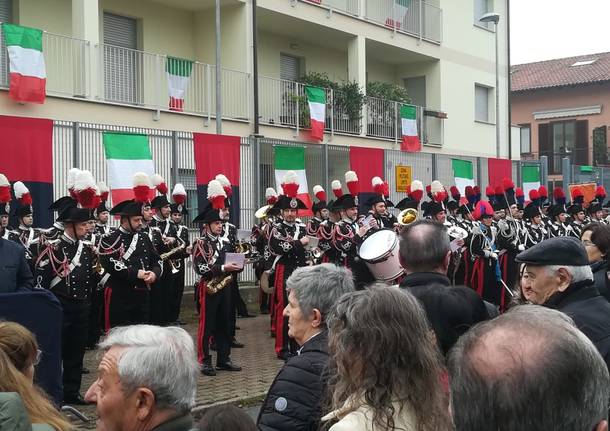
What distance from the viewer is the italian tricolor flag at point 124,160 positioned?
12609 millimetres

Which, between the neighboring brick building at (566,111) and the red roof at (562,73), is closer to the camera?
the neighboring brick building at (566,111)

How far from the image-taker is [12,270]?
6.83 m

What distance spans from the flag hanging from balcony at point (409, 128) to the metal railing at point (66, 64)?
33.8ft

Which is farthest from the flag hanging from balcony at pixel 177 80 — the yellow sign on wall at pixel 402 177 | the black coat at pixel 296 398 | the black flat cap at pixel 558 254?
the black coat at pixel 296 398

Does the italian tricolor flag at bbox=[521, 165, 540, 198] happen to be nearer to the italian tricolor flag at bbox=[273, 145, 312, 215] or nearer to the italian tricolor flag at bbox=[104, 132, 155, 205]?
the italian tricolor flag at bbox=[273, 145, 312, 215]

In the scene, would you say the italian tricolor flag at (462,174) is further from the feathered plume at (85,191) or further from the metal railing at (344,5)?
the feathered plume at (85,191)

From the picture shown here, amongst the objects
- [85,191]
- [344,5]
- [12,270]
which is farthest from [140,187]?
[344,5]

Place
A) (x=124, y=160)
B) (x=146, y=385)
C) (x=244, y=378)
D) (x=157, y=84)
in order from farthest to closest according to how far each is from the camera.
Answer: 1. (x=157, y=84)
2. (x=124, y=160)
3. (x=244, y=378)
4. (x=146, y=385)

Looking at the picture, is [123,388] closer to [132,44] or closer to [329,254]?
[329,254]

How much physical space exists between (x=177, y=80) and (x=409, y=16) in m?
10.1

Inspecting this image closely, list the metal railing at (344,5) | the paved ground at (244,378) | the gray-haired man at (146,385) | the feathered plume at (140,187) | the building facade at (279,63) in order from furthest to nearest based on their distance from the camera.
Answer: the metal railing at (344,5) → the building facade at (279,63) → the feathered plume at (140,187) → the paved ground at (244,378) → the gray-haired man at (146,385)

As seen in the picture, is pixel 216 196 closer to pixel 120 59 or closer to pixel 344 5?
pixel 120 59

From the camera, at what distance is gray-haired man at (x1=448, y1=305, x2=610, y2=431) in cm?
166

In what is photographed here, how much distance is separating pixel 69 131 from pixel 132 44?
640 cm
